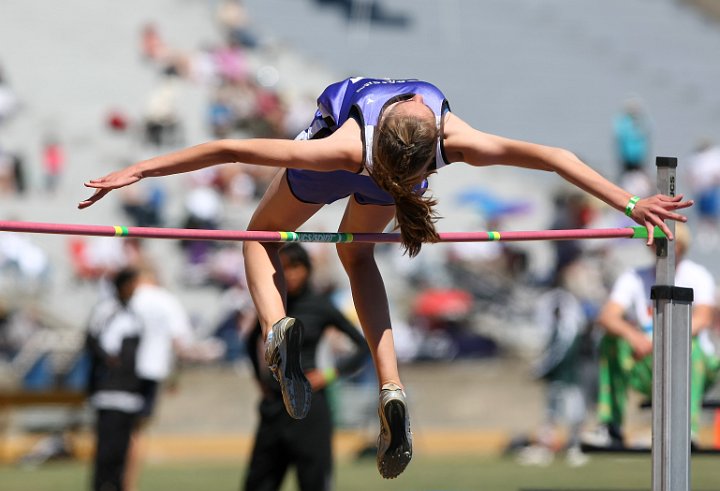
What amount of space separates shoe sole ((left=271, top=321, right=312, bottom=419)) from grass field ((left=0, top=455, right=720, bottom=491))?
470 cm

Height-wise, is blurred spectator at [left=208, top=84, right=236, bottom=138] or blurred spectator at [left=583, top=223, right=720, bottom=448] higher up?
blurred spectator at [left=208, top=84, right=236, bottom=138]

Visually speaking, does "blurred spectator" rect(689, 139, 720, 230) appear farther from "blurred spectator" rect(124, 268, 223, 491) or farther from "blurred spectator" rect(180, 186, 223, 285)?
"blurred spectator" rect(124, 268, 223, 491)

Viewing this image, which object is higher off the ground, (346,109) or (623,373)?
(346,109)

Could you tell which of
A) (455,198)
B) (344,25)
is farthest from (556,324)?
(344,25)

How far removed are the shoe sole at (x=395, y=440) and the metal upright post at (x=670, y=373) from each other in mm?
995

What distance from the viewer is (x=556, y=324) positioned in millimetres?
13328

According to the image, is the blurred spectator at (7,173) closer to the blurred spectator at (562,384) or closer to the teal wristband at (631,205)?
the blurred spectator at (562,384)

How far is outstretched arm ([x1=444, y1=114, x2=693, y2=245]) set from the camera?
5059 millimetres

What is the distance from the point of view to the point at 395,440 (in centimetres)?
564

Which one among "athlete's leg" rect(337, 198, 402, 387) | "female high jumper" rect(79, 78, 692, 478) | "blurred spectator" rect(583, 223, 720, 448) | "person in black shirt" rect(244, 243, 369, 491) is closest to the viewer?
"female high jumper" rect(79, 78, 692, 478)

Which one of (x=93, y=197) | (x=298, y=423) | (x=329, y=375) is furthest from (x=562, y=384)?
(x=93, y=197)

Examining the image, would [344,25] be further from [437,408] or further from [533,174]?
[437,408]

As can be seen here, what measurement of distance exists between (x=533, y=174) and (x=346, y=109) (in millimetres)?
14291

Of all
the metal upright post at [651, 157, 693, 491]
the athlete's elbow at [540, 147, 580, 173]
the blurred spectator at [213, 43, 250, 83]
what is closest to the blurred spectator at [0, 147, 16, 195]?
the blurred spectator at [213, 43, 250, 83]
